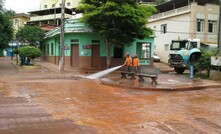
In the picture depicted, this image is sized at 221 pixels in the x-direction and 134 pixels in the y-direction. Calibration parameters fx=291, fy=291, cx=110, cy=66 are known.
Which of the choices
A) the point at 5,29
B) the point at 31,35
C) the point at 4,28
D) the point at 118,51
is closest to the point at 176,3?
the point at 118,51

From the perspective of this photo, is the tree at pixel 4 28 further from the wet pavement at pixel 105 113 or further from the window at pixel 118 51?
the wet pavement at pixel 105 113

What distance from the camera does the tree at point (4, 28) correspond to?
26.9 meters

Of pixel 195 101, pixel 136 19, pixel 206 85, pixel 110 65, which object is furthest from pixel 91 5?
pixel 195 101

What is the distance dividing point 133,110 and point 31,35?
120 feet

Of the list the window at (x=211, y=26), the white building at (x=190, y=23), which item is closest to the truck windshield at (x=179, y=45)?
the white building at (x=190, y=23)

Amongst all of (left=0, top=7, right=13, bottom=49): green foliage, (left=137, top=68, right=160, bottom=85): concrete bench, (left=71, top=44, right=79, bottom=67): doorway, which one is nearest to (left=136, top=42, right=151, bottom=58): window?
(left=71, top=44, right=79, bottom=67): doorway

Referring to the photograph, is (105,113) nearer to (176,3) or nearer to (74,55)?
(74,55)

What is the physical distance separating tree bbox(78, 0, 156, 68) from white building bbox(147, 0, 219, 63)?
38.6 feet

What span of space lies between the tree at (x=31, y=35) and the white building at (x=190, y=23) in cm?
1791

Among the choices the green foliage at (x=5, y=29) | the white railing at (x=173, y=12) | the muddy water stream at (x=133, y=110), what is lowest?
the muddy water stream at (x=133, y=110)

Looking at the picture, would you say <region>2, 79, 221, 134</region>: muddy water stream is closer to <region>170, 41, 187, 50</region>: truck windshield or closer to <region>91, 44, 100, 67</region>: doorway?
<region>170, 41, 187, 50</region>: truck windshield

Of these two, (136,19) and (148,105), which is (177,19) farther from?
(148,105)

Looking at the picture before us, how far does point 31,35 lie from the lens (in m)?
43.1

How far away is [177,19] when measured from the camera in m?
39.3
